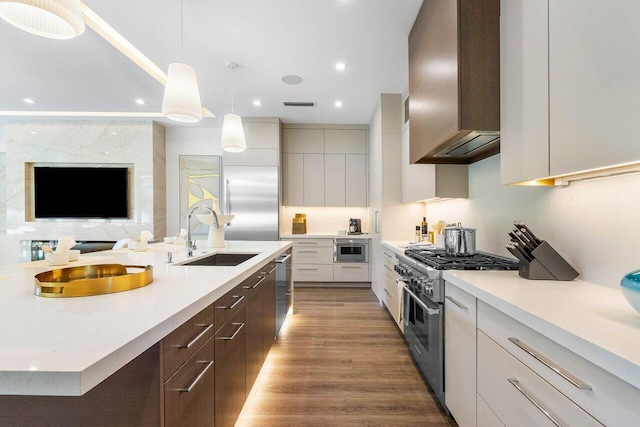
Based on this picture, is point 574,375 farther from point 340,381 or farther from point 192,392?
point 340,381

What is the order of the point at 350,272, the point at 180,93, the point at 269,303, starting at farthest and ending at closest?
the point at 350,272, the point at 269,303, the point at 180,93

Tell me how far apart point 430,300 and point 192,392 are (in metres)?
1.42

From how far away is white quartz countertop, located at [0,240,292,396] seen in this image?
554mm

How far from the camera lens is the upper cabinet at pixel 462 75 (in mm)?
1604

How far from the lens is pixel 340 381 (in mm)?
2070

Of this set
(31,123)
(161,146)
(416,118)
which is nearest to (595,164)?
(416,118)

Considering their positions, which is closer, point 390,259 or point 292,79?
Result: point 390,259

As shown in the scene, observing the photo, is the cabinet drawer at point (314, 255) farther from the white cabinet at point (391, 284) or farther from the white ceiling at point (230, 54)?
the white ceiling at point (230, 54)

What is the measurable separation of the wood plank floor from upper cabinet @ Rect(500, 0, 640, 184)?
150 centimetres

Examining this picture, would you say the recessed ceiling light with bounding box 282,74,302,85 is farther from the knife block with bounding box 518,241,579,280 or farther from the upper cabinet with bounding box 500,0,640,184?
the knife block with bounding box 518,241,579,280

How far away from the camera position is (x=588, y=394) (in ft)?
2.47

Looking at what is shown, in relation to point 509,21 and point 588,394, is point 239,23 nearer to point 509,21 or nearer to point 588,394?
point 509,21

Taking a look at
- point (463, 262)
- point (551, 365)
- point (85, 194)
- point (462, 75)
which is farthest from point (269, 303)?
point (85, 194)

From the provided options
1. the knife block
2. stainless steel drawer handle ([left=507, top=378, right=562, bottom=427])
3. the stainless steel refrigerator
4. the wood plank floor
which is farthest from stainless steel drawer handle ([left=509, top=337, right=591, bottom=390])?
the stainless steel refrigerator
